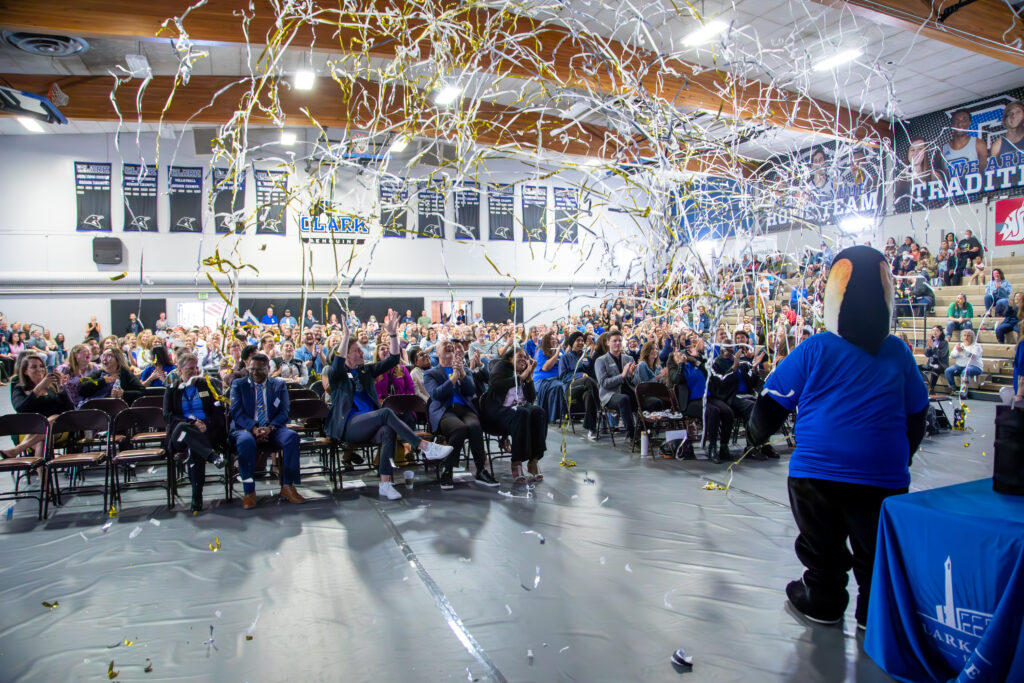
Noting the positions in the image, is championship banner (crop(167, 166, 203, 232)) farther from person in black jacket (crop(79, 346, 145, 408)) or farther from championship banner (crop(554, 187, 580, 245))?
championship banner (crop(554, 187, 580, 245))

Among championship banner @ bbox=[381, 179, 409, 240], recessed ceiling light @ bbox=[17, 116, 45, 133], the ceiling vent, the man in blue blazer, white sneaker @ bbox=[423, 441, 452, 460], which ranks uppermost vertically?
recessed ceiling light @ bbox=[17, 116, 45, 133]

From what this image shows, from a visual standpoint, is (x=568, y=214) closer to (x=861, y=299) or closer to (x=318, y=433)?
(x=861, y=299)

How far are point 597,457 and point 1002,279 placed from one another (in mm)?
9384

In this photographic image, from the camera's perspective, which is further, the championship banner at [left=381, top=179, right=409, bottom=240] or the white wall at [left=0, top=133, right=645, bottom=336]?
the white wall at [left=0, top=133, right=645, bottom=336]

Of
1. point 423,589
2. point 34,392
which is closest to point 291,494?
point 423,589

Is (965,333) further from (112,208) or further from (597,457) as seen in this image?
(112,208)

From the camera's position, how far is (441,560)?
360 cm

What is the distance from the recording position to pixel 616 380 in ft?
22.8

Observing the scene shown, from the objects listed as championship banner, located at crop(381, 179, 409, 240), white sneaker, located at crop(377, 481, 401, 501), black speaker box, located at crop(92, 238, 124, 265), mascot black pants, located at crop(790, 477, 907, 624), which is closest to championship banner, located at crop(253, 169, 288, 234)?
championship banner, located at crop(381, 179, 409, 240)

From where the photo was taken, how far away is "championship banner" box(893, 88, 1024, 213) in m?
13.2

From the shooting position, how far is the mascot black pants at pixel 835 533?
2.49m

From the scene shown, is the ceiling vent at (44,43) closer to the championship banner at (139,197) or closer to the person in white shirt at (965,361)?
the championship banner at (139,197)

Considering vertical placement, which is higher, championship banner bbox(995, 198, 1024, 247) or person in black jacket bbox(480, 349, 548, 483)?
championship banner bbox(995, 198, 1024, 247)

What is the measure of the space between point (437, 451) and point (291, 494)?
123 centimetres
